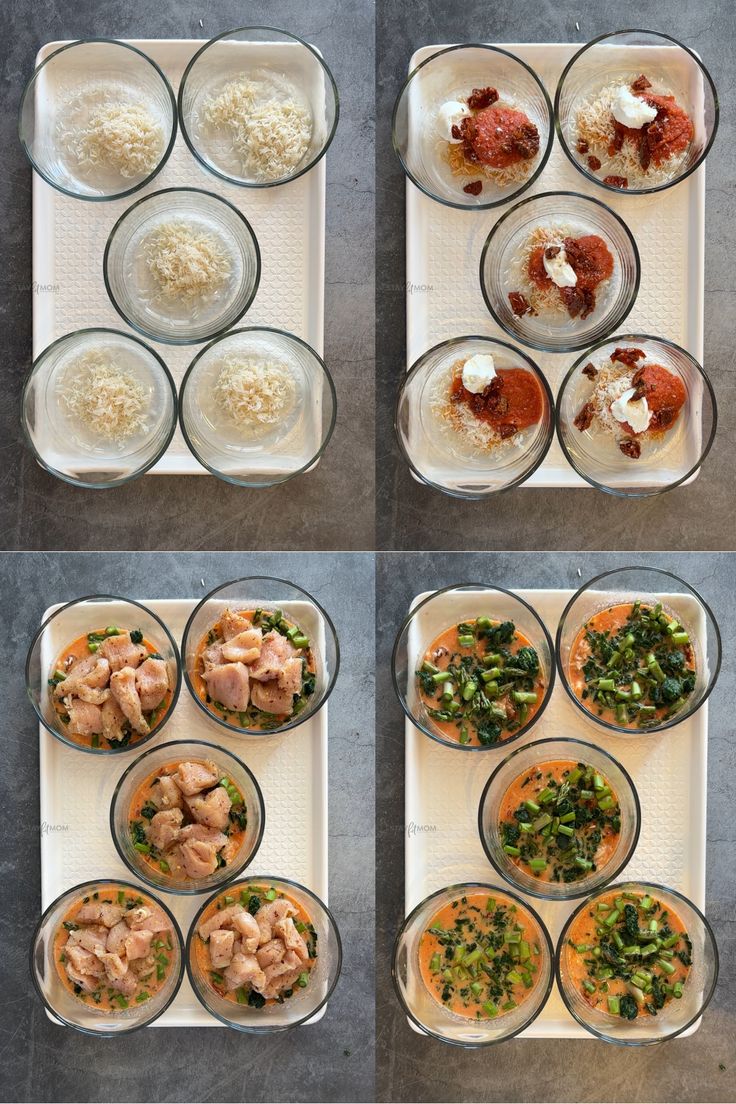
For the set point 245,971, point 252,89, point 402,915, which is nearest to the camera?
point 245,971

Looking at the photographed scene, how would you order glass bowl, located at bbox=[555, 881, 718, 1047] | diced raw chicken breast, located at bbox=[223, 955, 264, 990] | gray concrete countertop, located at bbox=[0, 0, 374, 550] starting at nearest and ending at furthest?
1. diced raw chicken breast, located at bbox=[223, 955, 264, 990]
2. glass bowl, located at bbox=[555, 881, 718, 1047]
3. gray concrete countertop, located at bbox=[0, 0, 374, 550]

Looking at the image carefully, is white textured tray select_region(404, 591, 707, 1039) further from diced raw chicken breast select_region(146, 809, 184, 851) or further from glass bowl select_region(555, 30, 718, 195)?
glass bowl select_region(555, 30, 718, 195)

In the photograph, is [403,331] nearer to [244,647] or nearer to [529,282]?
[529,282]

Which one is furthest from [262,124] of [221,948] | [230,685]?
[221,948]

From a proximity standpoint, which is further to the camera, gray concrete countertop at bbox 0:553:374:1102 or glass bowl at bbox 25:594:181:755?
gray concrete countertop at bbox 0:553:374:1102

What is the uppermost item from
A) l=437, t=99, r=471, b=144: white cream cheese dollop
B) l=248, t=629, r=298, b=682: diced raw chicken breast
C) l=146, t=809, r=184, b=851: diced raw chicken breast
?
l=437, t=99, r=471, b=144: white cream cheese dollop

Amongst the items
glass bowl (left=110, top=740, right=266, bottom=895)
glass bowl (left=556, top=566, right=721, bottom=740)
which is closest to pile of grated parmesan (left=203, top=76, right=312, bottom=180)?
glass bowl (left=556, top=566, right=721, bottom=740)

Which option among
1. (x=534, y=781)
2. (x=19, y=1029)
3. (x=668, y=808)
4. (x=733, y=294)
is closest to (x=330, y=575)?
(x=534, y=781)
